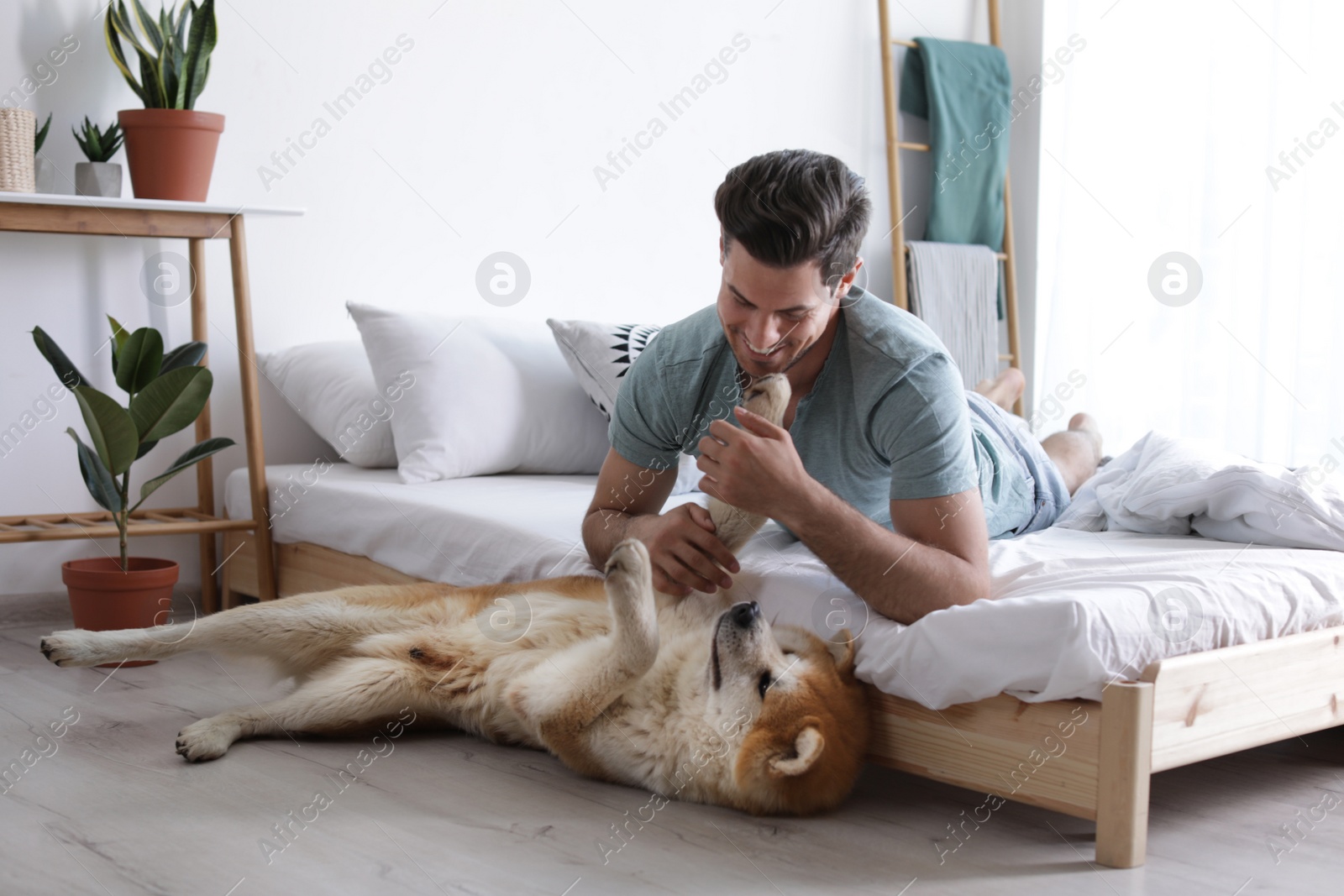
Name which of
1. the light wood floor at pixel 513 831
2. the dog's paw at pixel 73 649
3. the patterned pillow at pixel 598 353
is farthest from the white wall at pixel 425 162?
the light wood floor at pixel 513 831

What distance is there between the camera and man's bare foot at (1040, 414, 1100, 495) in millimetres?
2576

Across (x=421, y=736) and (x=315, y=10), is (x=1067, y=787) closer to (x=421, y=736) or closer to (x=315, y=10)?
(x=421, y=736)

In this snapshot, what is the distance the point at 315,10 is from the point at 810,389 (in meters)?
1.77

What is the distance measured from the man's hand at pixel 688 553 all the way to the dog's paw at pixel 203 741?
67cm

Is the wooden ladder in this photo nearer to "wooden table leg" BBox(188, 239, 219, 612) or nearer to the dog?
"wooden table leg" BBox(188, 239, 219, 612)

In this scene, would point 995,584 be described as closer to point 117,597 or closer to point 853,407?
point 853,407

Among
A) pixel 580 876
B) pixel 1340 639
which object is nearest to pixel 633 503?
pixel 580 876

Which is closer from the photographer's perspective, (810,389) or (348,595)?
(810,389)

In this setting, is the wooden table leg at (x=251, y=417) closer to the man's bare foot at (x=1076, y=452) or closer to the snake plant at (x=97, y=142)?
the snake plant at (x=97, y=142)

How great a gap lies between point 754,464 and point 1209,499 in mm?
950

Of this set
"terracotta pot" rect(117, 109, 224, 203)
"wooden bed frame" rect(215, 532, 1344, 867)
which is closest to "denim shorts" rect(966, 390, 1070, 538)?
"wooden bed frame" rect(215, 532, 1344, 867)

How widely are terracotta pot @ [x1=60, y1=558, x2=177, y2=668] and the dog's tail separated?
3.91ft

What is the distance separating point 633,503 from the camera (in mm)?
1817

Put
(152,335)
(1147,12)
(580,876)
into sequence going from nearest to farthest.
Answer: (580,876)
(152,335)
(1147,12)
